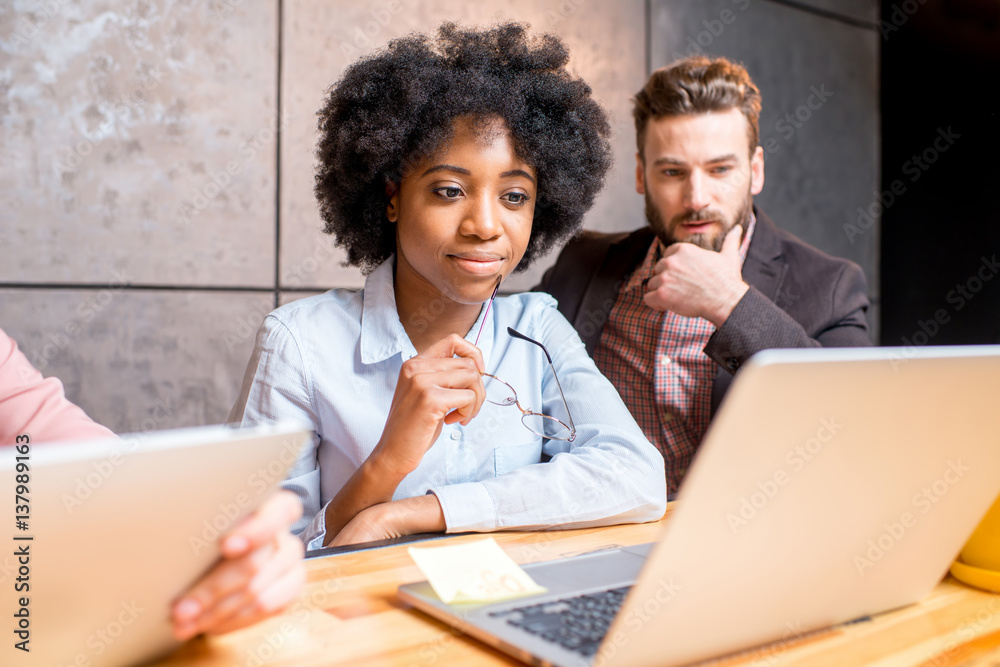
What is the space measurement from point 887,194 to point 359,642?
4.29 metres

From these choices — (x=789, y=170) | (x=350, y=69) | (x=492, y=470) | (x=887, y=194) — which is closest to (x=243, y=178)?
(x=350, y=69)

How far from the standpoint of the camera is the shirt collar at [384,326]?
144 centimetres

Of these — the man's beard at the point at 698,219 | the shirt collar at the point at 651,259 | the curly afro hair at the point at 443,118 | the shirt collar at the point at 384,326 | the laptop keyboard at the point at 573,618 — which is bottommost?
the laptop keyboard at the point at 573,618

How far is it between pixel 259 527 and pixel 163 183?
198 cm

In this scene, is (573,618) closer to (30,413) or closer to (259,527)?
(259,527)

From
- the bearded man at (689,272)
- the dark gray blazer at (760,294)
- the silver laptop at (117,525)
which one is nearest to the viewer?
the silver laptop at (117,525)

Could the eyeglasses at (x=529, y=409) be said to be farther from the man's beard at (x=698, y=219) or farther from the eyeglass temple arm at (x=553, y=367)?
the man's beard at (x=698, y=219)

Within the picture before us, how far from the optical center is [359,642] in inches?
27.5

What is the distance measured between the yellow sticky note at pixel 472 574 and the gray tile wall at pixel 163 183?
1.76 metres

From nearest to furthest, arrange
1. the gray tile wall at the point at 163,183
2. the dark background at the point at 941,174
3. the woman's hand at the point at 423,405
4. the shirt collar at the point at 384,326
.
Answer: the woman's hand at the point at 423,405
the shirt collar at the point at 384,326
the gray tile wall at the point at 163,183
the dark background at the point at 941,174

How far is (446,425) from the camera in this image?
4.68 feet

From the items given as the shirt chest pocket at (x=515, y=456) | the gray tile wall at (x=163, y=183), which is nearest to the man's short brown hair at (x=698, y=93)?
the gray tile wall at (x=163, y=183)

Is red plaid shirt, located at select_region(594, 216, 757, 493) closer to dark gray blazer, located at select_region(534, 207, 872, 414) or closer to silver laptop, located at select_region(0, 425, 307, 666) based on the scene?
dark gray blazer, located at select_region(534, 207, 872, 414)

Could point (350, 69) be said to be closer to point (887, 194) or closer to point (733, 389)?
point (733, 389)
